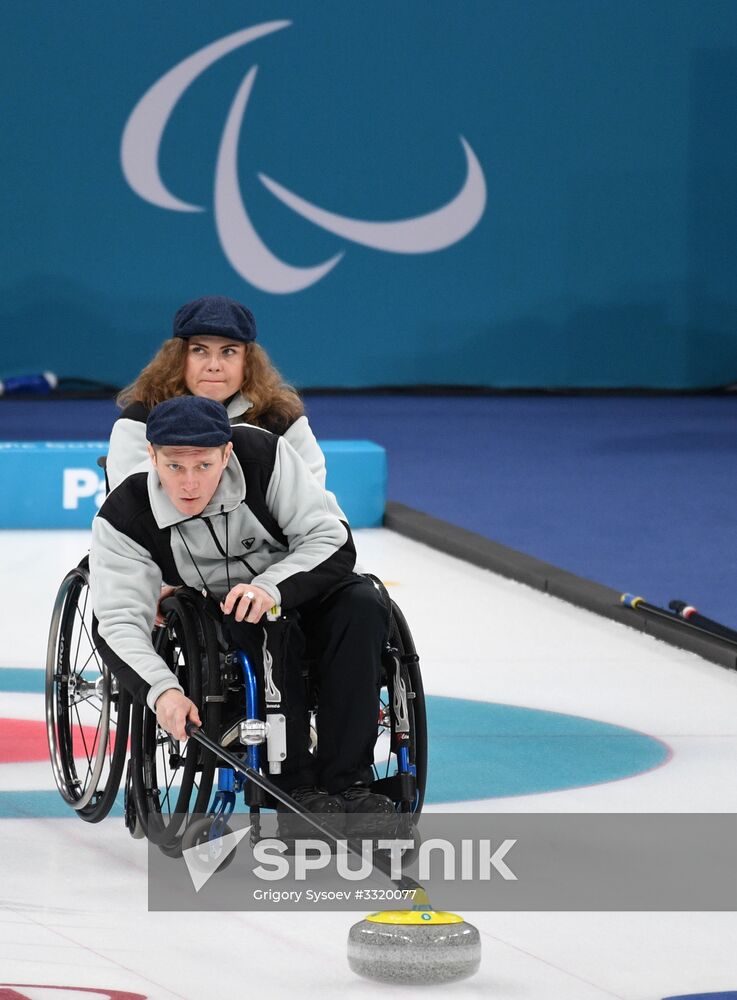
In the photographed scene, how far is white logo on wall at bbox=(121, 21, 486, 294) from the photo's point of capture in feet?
35.7

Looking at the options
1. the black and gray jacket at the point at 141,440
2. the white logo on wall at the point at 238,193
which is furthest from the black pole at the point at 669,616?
the white logo on wall at the point at 238,193

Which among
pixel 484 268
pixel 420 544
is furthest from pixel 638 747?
pixel 484 268

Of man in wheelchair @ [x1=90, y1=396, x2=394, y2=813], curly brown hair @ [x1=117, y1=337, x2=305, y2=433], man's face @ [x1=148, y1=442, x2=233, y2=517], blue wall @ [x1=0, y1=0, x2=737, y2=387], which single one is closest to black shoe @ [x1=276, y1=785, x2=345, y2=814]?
man in wheelchair @ [x1=90, y1=396, x2=394, y2=813]

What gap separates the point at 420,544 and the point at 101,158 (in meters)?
5.06

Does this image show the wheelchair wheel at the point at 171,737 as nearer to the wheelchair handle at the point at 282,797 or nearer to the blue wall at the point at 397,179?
the wheelchair handle at the point at 282,797

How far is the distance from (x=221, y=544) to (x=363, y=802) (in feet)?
1.65

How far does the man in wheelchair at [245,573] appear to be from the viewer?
292 centimetres

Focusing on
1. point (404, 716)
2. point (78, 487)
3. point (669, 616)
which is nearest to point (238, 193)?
point (78, 487)

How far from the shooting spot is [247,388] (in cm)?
347

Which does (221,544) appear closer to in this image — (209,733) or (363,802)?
(209,733)

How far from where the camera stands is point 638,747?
A: 12.9ft

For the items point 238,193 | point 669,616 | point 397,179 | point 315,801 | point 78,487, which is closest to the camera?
point 315,801

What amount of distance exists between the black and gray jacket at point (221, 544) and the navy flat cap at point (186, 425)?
11 cm

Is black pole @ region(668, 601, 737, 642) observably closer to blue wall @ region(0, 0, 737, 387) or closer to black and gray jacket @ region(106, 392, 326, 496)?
black and gray jacket @ region(106, 392, 326, 496)
